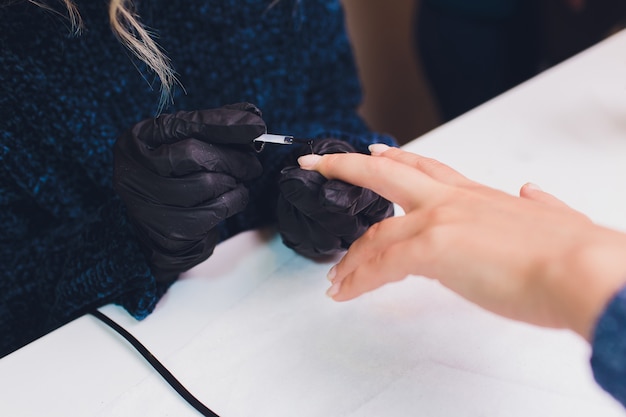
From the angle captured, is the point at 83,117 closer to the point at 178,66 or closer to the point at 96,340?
the point at 178,66

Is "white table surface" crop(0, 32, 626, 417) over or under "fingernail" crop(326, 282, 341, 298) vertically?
under

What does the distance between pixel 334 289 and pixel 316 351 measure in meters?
0.05

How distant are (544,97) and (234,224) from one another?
0.40 m

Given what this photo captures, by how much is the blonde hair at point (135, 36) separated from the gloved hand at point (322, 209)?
169 millimetres

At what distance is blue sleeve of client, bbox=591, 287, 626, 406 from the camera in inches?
11.7

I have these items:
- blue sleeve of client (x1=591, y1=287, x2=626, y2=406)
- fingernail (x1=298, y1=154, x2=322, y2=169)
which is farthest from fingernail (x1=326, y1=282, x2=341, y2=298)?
blue sleeve of client (x1=591, y1=287, x2=626, y2=406)

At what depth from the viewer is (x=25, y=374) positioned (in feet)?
1.58

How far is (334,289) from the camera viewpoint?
48 centimetres

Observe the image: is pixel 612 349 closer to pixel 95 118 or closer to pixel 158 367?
pixel 158 367

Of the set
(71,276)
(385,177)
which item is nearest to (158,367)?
(71,276)

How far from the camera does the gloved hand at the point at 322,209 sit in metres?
0.46

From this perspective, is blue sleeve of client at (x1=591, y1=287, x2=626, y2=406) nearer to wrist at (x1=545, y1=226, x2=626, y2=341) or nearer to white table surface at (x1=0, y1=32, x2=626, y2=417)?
wrist at (x1=545, y1=226, x2=626, y2=341)

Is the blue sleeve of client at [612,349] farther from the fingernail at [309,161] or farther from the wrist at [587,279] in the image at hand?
the fingernail at [309,161]

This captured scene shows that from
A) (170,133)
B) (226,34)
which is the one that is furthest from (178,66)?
(170,133)
